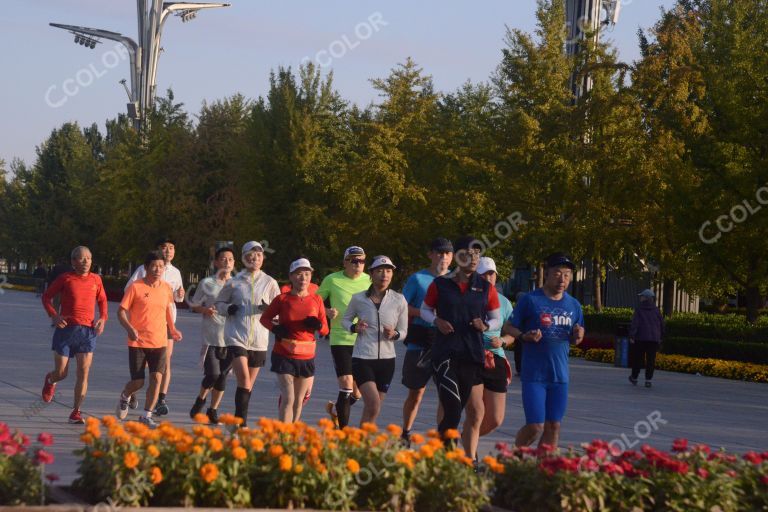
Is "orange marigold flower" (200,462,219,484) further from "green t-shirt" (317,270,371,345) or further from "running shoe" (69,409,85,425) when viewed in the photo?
"running shoe" (69,409,85,425)

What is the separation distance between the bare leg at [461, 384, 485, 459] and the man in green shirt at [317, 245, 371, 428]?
197 cm

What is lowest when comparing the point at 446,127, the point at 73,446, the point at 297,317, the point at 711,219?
the point at 73,446

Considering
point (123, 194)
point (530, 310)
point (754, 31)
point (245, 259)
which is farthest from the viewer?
point (123, 194)

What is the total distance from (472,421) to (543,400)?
57cm

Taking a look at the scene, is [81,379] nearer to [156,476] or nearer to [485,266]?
[485,266]

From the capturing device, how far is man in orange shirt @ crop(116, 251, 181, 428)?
12227 millimetres

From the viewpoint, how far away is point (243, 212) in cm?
5188

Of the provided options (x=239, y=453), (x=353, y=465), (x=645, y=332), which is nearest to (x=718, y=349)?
(x=645, y=332)

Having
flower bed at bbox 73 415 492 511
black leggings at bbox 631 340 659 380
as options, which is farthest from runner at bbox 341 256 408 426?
black leggings at bbox 631 340 659 380

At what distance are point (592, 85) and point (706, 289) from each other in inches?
289

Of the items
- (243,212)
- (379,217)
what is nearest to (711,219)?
(379,217)

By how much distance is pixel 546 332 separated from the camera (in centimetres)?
932

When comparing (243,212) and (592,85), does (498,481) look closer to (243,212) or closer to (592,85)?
(592,85)

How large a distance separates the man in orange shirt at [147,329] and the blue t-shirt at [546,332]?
4154 millimetres
